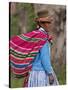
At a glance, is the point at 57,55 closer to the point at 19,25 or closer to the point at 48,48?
the point at 48,48

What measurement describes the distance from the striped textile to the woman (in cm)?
5

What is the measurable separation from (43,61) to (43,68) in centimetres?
6

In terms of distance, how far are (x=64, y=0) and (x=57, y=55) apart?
54 cm

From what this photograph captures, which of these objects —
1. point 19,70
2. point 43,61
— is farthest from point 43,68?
point 19,70

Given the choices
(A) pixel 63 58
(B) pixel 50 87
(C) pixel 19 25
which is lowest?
(B) pixel 50 87

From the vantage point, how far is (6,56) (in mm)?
2268

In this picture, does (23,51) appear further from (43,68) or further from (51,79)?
(51,79)

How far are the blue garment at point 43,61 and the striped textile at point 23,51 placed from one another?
4 centimetres

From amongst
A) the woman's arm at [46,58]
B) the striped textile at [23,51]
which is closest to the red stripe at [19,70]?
the striped textile at [23,51]

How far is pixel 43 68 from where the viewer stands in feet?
7.77

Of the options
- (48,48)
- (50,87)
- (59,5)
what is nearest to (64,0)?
(59,5)

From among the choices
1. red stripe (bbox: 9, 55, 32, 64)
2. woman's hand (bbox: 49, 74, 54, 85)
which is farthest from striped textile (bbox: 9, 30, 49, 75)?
woman's hand (bbox: 49, 74, 54, 85)

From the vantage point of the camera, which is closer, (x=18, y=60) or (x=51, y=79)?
(x=18, y=60)

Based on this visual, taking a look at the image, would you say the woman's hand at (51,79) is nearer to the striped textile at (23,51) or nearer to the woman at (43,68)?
the woman at (43,68)
